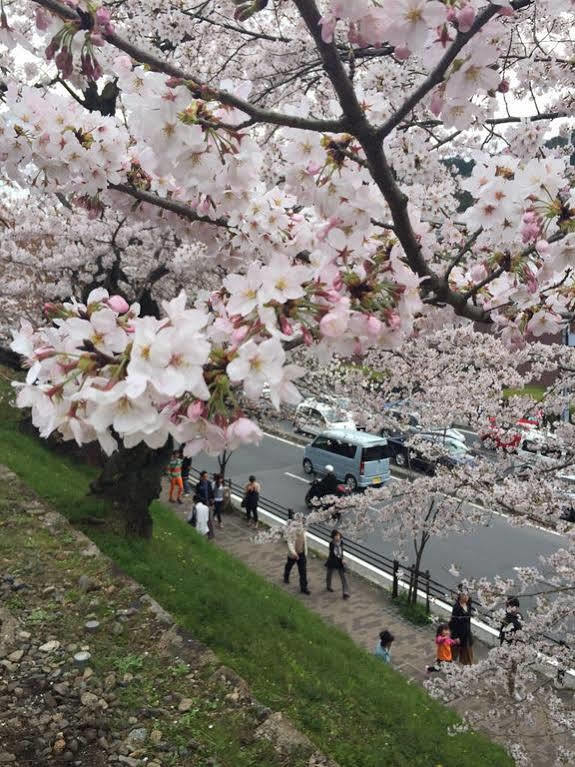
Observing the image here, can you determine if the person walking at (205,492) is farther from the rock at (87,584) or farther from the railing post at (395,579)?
the rock at (87,584)

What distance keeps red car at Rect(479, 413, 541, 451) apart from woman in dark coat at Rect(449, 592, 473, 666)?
7.34 feet

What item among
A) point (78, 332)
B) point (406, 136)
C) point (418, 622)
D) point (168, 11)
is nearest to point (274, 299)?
point (78, 332)

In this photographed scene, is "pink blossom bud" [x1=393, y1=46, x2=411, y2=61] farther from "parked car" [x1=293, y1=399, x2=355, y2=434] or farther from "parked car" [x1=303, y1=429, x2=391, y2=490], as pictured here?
"parked car" [x1=293, y1=399, x2=355, y2=434]

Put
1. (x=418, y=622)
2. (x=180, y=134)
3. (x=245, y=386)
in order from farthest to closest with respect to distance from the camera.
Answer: (x=418, y=622), (x=180, y=134), (x=245, y=386)

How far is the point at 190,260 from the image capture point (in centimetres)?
764

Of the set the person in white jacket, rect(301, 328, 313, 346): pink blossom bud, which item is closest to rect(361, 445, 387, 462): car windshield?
the person in white jacket

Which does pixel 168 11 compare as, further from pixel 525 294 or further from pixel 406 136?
pixel 525 294

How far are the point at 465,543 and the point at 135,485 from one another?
8.82 m

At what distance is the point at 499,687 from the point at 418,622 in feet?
8.31

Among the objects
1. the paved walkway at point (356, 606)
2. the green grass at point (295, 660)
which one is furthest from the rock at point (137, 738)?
the paved walkway at point (356, 606)

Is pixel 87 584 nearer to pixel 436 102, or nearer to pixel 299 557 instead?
pixel 299 557

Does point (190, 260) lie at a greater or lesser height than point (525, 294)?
greater

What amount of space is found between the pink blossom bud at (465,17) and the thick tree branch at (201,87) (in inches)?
20.4

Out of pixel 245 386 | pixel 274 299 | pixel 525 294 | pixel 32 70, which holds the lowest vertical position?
pixel 245 386
